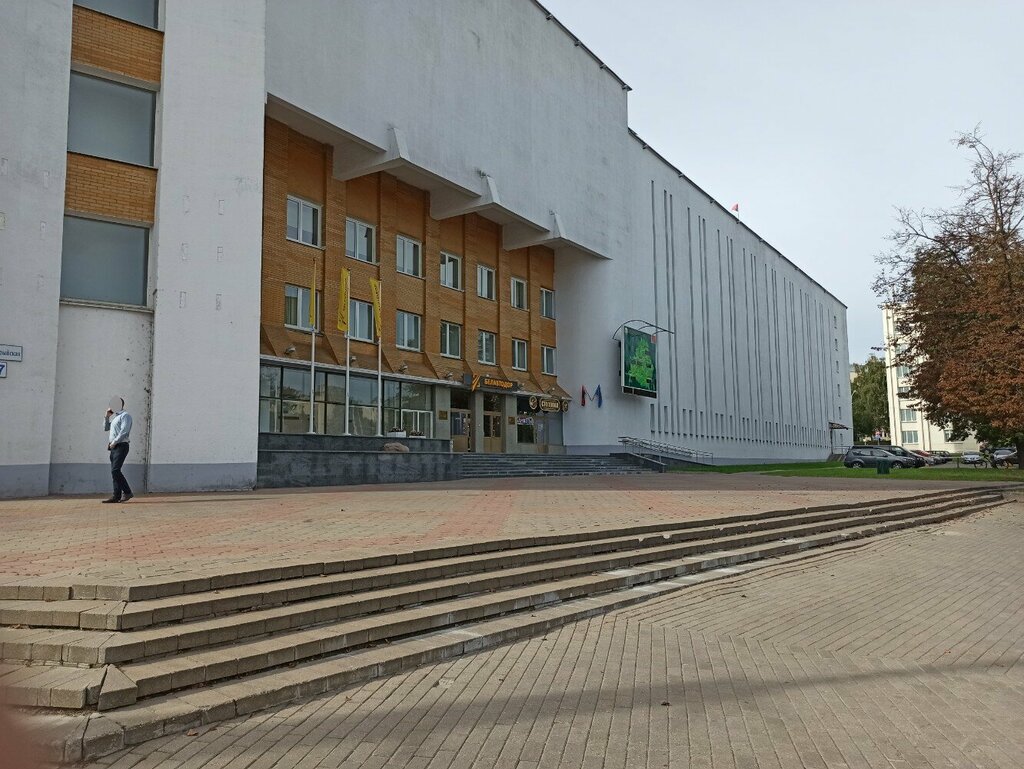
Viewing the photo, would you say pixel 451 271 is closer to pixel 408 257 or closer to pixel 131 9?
pixel 408 257

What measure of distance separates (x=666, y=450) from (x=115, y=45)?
115 ft

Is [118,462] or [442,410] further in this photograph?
[442,410]

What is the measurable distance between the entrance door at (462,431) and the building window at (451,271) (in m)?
5.71

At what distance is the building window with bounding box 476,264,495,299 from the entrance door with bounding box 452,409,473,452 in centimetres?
592

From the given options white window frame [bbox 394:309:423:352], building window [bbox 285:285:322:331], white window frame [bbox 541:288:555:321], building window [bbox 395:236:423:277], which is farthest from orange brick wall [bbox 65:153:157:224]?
white window frame [bbox 541:288:555:321]

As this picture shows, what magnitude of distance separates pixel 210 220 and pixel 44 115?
3.82m

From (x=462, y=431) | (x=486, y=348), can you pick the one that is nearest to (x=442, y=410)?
(x=462, y=431)

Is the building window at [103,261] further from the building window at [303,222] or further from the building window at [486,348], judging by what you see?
the building window at [486,348]

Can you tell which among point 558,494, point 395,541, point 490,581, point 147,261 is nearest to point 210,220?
point 147,261

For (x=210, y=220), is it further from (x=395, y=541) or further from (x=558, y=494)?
(x=395, y=541)

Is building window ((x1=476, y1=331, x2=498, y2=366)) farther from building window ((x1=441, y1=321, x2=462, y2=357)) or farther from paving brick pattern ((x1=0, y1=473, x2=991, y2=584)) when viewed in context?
paving brick pattern ((x1=0, y1=473, x2=991, y2=584))

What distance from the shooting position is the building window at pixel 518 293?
1583 inches

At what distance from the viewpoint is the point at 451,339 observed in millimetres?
35750

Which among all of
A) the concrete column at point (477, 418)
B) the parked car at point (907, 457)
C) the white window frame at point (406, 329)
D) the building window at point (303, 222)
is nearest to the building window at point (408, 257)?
the white window frame at point (406, 329)
